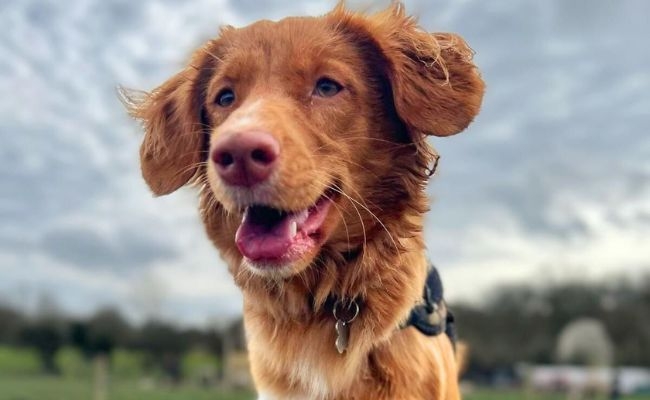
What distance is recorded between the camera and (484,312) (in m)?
56.9

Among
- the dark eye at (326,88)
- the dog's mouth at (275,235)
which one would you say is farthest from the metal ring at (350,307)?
the dark eye at (326,88)

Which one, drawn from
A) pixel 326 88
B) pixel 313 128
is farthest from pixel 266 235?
pixel 326 88

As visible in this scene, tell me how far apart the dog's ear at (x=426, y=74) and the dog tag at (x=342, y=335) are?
1.21 meters

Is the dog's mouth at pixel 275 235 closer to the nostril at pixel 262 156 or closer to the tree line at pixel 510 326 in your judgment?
the nostril at pixel 262 156

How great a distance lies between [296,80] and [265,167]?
0.79m

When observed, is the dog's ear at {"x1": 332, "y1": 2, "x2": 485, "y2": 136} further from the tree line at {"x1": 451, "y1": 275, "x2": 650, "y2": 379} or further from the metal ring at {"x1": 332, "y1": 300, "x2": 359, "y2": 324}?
the tree line at {"x1": 451, "y1": 275, "x2": 650, "y2": 379}

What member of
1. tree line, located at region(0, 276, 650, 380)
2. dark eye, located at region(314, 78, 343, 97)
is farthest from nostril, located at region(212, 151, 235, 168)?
tree line, located at region(0, 276, 650, 380)

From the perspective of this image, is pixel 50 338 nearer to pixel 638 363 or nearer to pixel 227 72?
pixel 638 363

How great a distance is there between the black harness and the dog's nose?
4.39 ft

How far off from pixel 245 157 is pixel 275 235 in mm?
533

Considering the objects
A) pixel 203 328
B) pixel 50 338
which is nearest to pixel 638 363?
pixel 203 328

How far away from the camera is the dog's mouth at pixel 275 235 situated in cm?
368

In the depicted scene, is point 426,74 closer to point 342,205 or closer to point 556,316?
point 342,205

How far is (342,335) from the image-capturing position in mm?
4035
